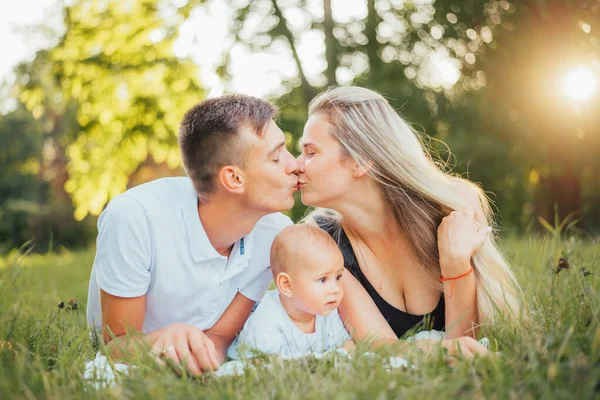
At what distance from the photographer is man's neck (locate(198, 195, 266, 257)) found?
2922 millimetres

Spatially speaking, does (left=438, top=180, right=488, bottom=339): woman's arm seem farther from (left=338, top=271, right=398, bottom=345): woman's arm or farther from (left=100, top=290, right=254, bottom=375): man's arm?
(left=100, top=290, right=254, bottom=375): man's arm

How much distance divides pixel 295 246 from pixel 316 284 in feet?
0.67

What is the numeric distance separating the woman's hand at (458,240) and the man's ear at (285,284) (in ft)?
2.49

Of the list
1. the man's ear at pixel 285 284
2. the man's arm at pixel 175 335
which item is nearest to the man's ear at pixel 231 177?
the man's ear at pixel 285 284

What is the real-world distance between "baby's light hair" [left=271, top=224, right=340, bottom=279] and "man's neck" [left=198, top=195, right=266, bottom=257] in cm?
19

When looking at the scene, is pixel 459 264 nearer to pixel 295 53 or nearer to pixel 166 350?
pixel 166 350

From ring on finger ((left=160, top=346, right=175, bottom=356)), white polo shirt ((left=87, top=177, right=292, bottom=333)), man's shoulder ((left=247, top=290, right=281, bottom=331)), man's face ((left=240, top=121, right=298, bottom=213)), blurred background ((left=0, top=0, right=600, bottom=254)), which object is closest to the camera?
ring on finger ((left=160, top=346, right=175, bottom=356))

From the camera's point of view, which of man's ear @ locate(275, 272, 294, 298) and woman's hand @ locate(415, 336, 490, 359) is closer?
woman's hand @ locate(415, 336, 490, 359)

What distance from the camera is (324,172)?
3.01m

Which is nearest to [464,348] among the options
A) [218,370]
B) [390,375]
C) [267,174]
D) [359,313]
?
[390,375]

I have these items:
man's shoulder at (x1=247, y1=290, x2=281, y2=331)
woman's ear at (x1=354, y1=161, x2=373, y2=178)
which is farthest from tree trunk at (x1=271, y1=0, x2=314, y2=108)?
man's shoulder at (x1=247, y1=290, x2=281, y2=331)

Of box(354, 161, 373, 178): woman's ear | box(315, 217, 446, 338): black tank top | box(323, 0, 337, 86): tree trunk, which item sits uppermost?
box(323, 0, 337, 86): tree trunk

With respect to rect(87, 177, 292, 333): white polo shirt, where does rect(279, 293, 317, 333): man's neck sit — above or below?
below

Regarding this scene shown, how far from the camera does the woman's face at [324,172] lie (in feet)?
9.86
